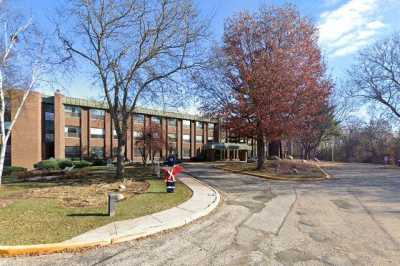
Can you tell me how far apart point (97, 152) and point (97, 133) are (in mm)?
2909

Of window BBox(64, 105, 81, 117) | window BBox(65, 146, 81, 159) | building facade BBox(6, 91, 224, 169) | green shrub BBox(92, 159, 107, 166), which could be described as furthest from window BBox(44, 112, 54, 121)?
green shrub BBox(92, 159, 107, 166)

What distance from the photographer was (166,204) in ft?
32.4

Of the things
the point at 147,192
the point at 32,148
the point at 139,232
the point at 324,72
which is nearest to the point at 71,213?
the point at 139,232

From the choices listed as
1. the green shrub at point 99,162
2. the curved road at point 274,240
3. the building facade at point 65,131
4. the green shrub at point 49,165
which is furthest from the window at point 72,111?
the curved road at point 274,240

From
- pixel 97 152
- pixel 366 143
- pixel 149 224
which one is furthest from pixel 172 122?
pixel 149 224

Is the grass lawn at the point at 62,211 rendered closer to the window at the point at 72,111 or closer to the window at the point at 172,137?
the window at the point at 72,111

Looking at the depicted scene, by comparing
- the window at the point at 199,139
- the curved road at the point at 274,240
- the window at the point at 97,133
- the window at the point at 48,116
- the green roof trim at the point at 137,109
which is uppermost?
the green roof trim at the point at 137,109

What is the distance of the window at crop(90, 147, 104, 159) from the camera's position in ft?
146

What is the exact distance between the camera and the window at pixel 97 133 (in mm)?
45103

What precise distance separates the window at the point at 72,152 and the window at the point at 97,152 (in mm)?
1870

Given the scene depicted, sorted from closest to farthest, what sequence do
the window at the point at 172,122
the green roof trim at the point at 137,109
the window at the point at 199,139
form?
the green roof trim at the point at 137,109
the window at the point at 172,122
the window at the point at 199,139

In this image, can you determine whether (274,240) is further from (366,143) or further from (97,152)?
(366,143)

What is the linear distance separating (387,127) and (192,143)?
38516 millimetres

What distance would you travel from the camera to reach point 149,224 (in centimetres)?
740
